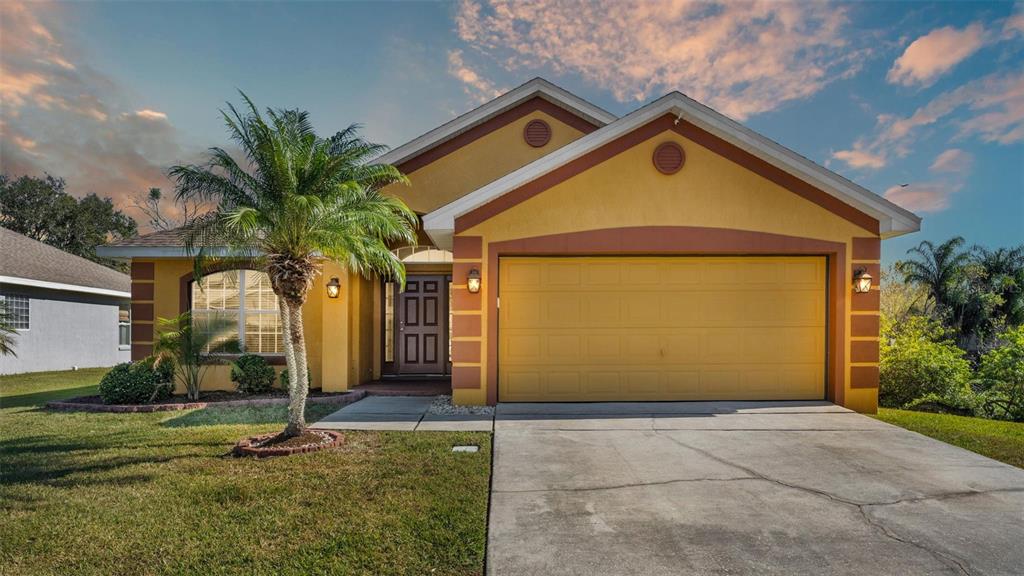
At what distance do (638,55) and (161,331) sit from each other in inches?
453

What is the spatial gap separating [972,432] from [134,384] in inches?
522

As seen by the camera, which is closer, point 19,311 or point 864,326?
point 864,326

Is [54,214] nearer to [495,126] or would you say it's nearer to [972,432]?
[495,126]

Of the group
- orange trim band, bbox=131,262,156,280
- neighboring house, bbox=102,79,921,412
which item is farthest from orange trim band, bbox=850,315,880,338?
orange trim band, bbox=131,262,156,280

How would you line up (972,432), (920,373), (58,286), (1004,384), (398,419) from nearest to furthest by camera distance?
(972,432)
(398,419)
(1004,384)
(920,373)
(58,286)

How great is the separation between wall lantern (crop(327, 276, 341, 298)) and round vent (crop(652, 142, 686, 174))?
6101mm

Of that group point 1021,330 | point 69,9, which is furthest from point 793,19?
point 69,9

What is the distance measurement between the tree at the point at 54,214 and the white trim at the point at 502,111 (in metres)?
33.3

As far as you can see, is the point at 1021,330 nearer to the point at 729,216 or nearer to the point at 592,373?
the point at 729,216

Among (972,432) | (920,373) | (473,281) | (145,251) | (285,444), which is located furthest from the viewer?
(145,251)

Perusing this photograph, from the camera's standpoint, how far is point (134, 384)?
8867mm

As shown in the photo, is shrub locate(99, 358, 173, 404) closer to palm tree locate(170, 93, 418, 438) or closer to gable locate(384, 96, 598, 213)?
palm tree locate(170, 93, 418, 438)

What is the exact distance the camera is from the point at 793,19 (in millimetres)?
9547

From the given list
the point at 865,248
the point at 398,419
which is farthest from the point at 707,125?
the point at 398,419
